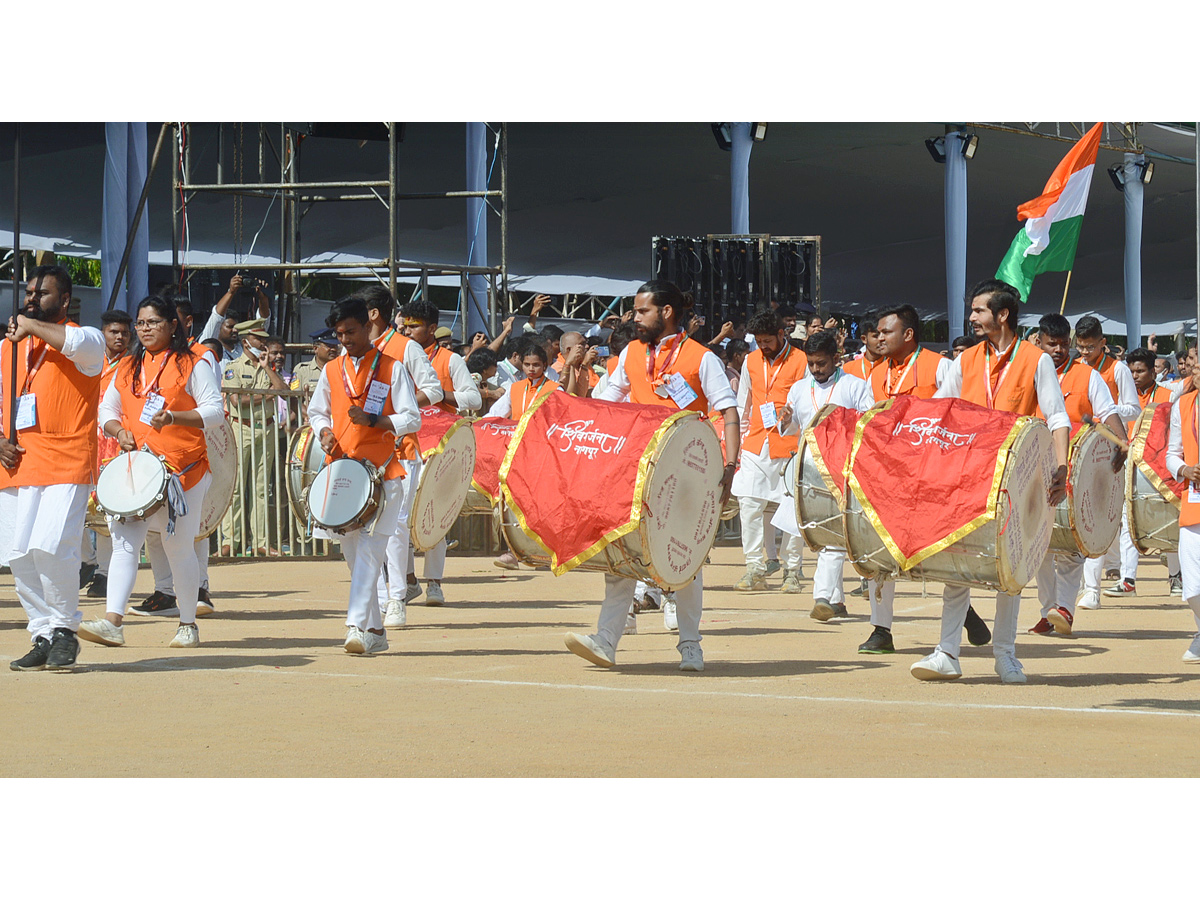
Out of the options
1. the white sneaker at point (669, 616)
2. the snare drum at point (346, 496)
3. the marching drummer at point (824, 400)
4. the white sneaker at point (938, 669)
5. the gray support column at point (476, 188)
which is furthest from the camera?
the gray support column at point (476, 188)

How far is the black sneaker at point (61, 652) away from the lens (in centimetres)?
775

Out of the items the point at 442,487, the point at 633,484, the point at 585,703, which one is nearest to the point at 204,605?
the point at 442,487

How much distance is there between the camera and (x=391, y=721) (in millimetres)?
6371

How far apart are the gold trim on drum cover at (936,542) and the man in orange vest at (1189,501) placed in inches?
59.7

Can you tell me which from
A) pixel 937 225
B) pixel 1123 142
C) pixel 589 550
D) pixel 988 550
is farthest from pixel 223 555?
pixel 937 225

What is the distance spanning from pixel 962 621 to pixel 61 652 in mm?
4559

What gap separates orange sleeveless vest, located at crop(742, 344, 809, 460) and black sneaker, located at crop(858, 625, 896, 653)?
3.85 meters

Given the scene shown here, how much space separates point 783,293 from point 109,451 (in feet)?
41.3

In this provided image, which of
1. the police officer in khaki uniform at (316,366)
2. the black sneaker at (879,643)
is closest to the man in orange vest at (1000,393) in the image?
the black sneaker at (879,643)

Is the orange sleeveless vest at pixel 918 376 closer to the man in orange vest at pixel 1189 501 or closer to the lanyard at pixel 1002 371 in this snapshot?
the lanyard at pixel 1002 371

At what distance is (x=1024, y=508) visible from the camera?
24.0 feet

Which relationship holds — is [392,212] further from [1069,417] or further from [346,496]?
[1069,417]

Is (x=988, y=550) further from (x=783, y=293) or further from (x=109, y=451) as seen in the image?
(x=783, y=293)

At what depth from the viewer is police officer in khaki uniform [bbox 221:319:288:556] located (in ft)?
48.1
